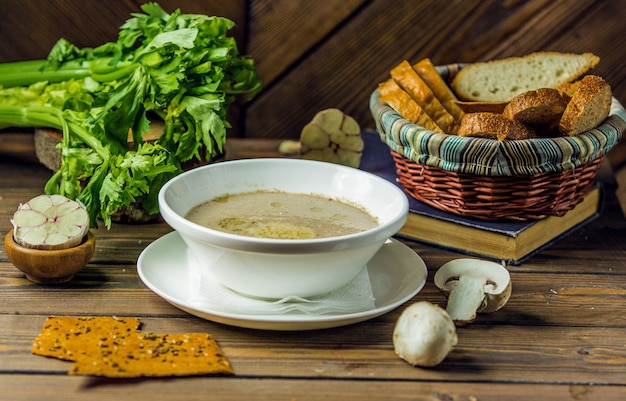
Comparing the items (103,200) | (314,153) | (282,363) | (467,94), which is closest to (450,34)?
(467,94)

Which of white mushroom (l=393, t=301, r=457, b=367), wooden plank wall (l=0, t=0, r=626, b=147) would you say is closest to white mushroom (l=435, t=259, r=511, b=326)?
white mushroom (l=393, t=301, r=457, b=367)

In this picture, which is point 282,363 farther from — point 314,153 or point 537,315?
point 314,153

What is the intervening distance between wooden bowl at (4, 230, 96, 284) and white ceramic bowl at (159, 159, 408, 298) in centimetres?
17

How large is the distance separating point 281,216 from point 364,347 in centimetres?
27

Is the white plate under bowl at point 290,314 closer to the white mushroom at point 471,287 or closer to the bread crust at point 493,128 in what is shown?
the white mushroom at point 471,287

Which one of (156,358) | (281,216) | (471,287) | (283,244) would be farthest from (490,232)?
(156,358)

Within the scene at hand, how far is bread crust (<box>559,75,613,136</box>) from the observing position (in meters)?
1.30

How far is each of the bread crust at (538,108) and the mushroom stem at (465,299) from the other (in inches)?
14.1

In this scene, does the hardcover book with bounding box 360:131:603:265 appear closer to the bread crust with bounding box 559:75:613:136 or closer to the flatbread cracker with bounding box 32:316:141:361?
the bread crust with bounding box 559:75:613:136

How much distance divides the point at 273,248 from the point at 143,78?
0.55m

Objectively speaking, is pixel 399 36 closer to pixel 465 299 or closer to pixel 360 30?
pixel 360 30

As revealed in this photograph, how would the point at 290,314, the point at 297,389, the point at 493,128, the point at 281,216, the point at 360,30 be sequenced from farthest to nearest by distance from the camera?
the point at 360,30 → the point at 493,128 → the point at 281,216 → the point at 290,314 → the point at 297,389

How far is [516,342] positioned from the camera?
1064 mm

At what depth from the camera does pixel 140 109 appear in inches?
54.2
